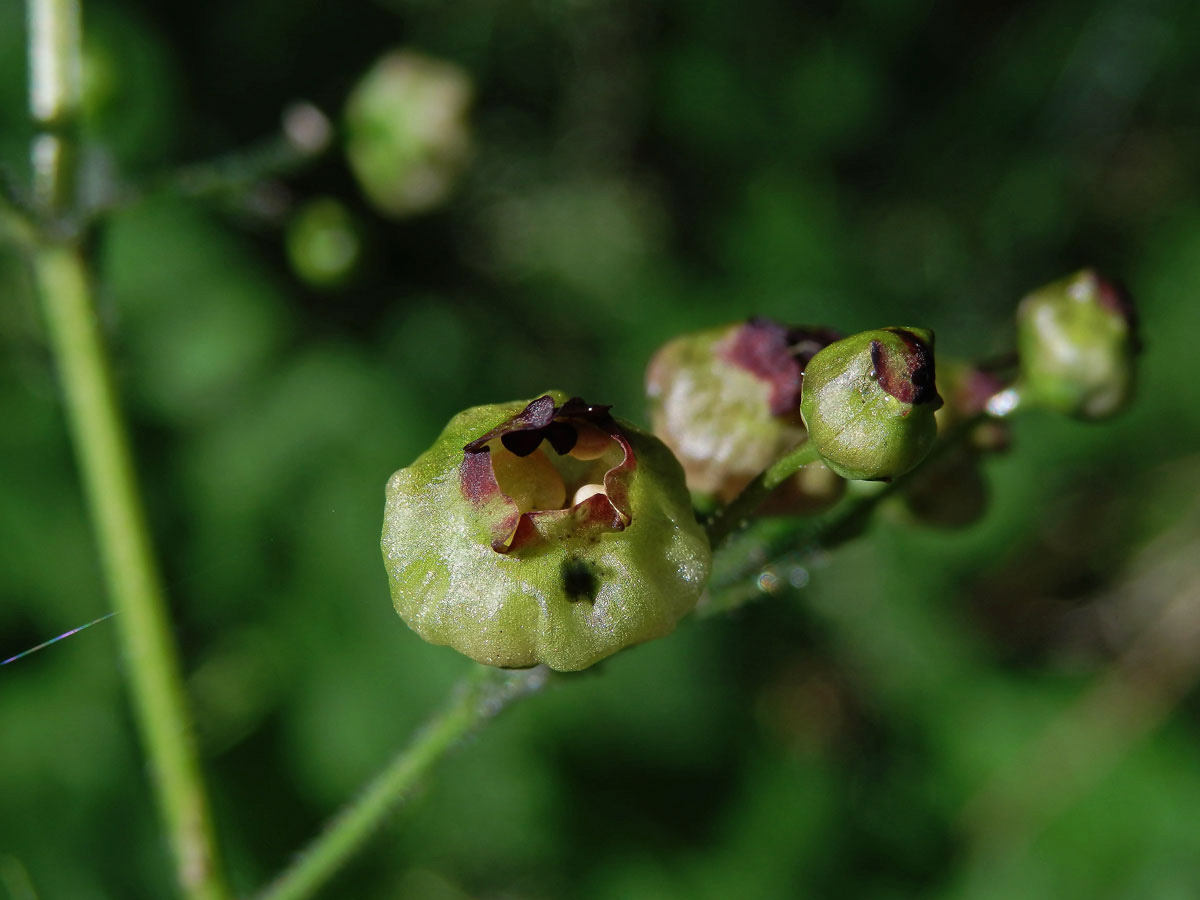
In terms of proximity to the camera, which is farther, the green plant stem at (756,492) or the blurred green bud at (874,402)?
the green plant stem at (756,492)

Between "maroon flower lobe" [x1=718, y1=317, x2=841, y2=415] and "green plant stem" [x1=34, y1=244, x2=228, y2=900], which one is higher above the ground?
"maroon flower lobe" [x1=718, y1=317, x2=841, y2=415]

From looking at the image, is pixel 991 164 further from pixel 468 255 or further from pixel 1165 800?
pixel 1165 800

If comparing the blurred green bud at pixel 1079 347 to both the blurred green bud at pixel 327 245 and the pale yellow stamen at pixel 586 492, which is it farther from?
the blurred green bud at pixel 327 245

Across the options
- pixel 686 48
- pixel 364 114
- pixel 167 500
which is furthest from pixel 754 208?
pixel 167 500

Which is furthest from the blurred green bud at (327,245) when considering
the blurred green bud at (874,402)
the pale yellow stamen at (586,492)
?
the blurred green bud at (874,402)

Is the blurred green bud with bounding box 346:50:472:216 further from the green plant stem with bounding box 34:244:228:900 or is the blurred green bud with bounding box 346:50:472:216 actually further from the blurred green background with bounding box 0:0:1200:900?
the green plant stem with bounding box 34:244:228:900

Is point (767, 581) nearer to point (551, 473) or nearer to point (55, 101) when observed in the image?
point (551, 473)

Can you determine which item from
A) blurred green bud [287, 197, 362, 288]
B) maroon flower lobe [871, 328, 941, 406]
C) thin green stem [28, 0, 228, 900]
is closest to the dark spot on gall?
maroon flower lobe [871, 328, 941, 406]
